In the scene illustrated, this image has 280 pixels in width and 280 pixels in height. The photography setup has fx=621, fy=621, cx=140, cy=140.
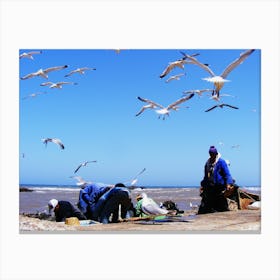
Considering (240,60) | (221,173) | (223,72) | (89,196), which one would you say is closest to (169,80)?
(223,72)

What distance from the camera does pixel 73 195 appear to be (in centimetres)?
537

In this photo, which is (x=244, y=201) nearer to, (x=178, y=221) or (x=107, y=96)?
(x=178, y=221)

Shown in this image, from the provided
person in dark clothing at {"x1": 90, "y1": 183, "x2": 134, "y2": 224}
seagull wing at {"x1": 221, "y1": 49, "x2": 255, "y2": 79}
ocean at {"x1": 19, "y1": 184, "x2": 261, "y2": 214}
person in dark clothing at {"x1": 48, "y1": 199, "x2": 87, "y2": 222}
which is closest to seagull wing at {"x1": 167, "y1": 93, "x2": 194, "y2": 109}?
seagull wing at {"x1": 221, "y1": 49, "x2": 255, "y2": 79}

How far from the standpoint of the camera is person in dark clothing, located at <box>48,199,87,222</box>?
5312mm

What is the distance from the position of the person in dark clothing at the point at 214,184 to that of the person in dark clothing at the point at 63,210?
1.05m

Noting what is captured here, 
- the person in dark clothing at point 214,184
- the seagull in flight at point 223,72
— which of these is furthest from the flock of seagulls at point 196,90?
the person in dark clothing at point 214,184

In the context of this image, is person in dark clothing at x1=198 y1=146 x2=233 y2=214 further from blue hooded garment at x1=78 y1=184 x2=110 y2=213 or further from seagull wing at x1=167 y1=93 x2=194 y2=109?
blue hooded garment at x1=78 y1=184 x2=110 y2=213

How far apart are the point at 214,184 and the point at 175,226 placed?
0.52m

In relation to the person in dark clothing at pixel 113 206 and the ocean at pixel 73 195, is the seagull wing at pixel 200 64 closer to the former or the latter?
the ocean at pixel 73 195
